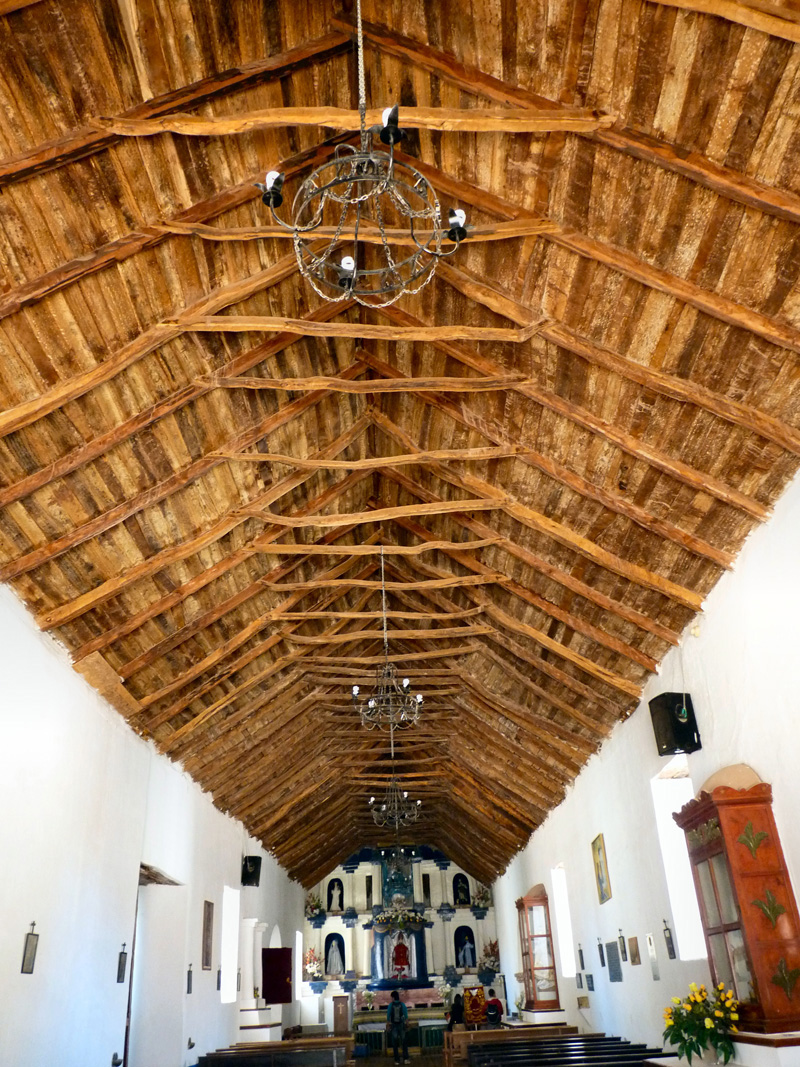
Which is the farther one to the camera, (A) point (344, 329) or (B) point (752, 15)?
(A) point (344, 329)

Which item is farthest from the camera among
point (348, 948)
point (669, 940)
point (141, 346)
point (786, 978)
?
point (348, 948)

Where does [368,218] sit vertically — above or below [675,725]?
above

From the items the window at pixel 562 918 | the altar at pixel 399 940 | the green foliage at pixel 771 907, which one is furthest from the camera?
the altar at pixel 399 940

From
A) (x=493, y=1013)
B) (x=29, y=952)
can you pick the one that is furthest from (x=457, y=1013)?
(x=29, y=952)

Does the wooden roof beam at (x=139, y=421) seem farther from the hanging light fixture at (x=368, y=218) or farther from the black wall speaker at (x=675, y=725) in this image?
the black wall speaker at (x=675, y=725)

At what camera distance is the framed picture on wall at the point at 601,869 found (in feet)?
37.5

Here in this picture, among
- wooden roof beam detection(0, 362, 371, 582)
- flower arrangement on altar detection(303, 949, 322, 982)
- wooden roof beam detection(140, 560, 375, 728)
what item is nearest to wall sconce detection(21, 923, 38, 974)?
wooden roof beam detection(140, 560, 375, 728)

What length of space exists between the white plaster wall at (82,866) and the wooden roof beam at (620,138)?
536 centimetres

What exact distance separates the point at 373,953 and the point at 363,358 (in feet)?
75.2

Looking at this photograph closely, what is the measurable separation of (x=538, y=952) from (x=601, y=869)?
6269 millimetres

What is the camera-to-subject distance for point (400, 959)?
2547 centimetres

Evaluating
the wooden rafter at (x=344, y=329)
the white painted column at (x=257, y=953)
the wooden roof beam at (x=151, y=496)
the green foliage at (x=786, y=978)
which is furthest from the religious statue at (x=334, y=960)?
the wooden rafter at (x=344, y=329)

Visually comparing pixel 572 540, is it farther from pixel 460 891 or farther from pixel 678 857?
pixel 460 891

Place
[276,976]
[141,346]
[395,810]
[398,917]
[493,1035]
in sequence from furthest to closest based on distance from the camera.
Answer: [398,917] < [276,976] < [395,810] < [493,1035] < [141,346]
